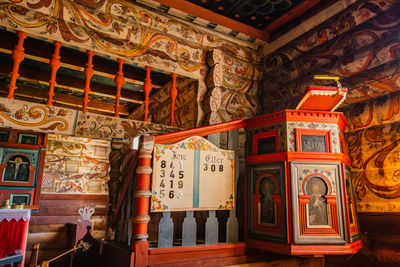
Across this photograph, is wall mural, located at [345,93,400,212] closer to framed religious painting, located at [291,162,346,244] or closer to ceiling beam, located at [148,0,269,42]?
framed religious painting, located at [291,162,346,244]

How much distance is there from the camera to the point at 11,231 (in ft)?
10.1

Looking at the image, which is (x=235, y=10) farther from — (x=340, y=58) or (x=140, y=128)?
(x=140, y=128)

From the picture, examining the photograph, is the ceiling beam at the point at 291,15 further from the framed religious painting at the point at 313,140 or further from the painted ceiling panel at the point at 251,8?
the framed religious painting at the point at 313,140

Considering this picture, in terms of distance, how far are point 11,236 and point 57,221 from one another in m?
3.75

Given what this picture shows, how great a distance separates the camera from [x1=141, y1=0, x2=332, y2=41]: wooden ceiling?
4789 millimetres

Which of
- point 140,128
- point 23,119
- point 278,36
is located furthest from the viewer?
point 278,36

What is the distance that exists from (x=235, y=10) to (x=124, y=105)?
5118 mm

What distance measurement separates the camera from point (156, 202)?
106 inches

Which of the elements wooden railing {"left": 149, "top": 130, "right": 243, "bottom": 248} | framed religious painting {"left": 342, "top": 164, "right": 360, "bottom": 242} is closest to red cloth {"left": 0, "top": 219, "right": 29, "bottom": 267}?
wooden railing {"left": 149, "top": 130, "right": 243, "bottom": 248}

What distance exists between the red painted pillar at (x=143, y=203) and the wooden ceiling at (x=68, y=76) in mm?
2870

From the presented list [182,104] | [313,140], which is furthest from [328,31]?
[182,104]

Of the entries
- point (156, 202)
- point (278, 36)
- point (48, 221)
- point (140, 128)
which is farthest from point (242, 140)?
point (48, 221)

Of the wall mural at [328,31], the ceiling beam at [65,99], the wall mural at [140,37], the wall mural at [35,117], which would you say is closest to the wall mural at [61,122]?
the wall mural at [35,117]

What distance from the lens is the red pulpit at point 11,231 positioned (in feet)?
9.95
